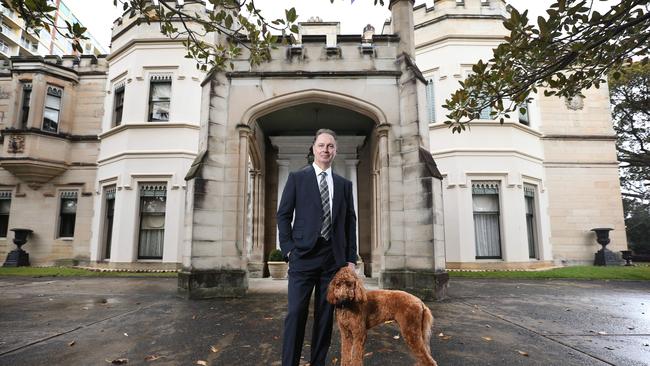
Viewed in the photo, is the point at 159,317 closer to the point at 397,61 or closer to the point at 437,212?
the point at 437,212

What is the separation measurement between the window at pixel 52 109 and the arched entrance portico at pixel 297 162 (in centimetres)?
1185

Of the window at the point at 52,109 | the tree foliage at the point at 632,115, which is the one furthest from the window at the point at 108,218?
the tree foliage at the point at 632,115

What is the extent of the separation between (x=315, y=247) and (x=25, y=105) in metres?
19.4

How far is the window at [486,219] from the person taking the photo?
1316cm

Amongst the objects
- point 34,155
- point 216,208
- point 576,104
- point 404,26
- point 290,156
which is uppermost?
point 576,104

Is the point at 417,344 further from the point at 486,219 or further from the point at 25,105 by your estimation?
Result: the point at 25,105

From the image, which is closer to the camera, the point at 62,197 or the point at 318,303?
the point at 318,303

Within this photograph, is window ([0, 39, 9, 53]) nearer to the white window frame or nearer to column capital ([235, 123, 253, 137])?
the white window frame

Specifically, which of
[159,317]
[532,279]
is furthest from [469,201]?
[159,317]

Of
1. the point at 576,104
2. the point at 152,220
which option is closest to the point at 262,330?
the point at 152,220

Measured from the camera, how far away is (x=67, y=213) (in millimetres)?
16156

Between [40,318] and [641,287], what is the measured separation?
12339 millimetres

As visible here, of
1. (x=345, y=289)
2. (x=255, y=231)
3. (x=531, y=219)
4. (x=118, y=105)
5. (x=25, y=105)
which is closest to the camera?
(x=345, y=289)

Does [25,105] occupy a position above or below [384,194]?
above
